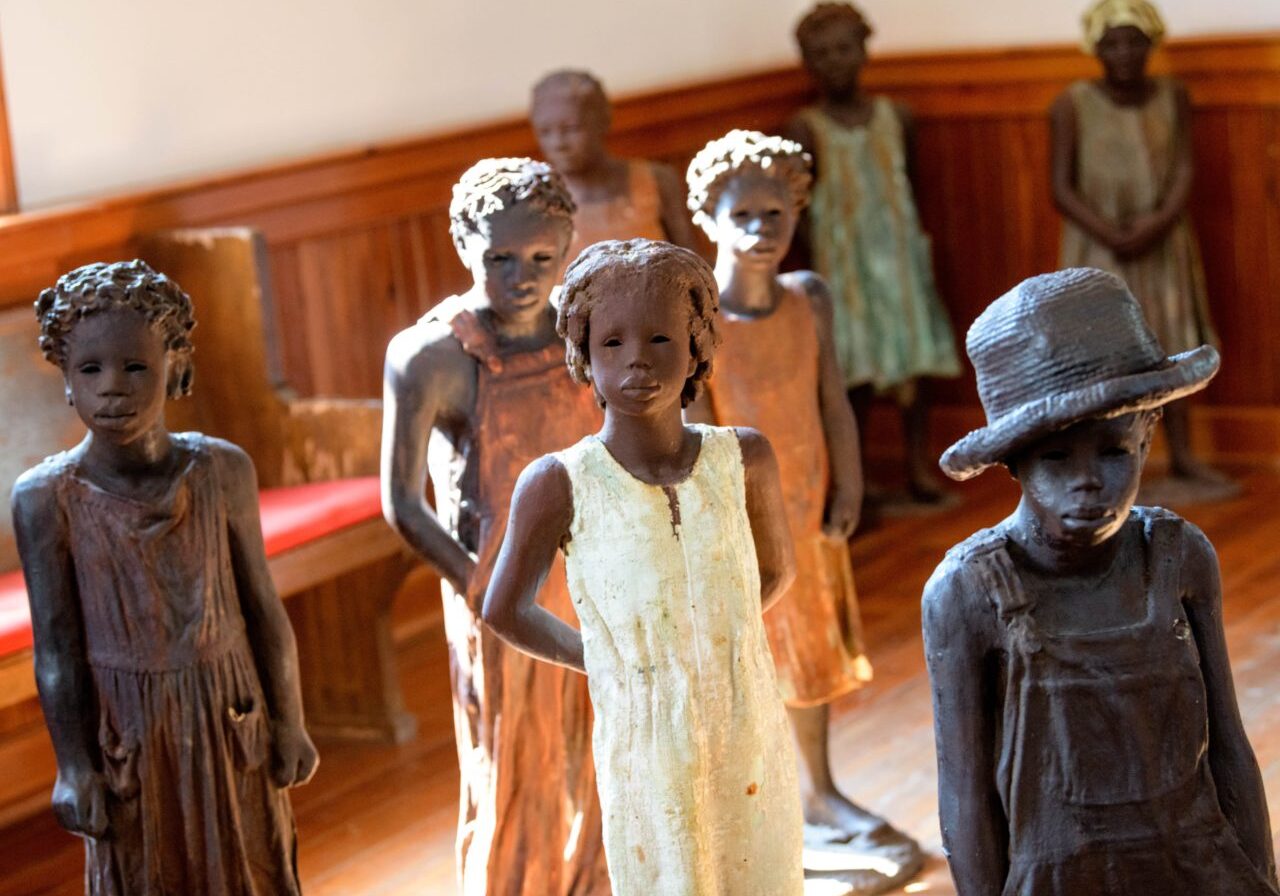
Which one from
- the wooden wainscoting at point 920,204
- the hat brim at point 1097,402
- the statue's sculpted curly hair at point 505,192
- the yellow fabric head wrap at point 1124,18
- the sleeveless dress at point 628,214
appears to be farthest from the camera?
A: the yellow fabric head wrap at point 1124,18

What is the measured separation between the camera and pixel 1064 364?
240cm

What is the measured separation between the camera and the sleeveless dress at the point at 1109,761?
8.06 ft

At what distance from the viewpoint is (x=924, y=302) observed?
7.59m

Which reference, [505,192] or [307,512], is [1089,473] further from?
[307,512]

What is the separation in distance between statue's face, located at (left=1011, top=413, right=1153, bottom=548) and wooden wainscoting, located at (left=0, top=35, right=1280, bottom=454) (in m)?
3.42

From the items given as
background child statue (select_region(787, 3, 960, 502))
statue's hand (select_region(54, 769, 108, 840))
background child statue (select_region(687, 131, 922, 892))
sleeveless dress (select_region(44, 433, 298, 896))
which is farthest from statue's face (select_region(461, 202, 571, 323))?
background child statue (select_region(787, 3, 960, 502))

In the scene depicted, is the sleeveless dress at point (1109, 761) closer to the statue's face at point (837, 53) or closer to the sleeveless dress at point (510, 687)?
the sleeveless dress at point (510, 687)

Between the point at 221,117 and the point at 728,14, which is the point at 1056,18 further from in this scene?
the point at 221,117

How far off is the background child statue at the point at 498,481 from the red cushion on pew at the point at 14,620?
3.47 feet

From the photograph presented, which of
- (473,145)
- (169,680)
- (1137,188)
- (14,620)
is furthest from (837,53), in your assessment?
(169,680)

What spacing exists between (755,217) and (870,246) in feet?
10.9

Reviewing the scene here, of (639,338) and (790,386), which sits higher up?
(639,338)

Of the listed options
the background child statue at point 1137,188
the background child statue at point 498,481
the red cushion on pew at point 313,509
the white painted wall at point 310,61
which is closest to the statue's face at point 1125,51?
the background child statue at point 1137,188

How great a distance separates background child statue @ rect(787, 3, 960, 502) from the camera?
24.4 feet
